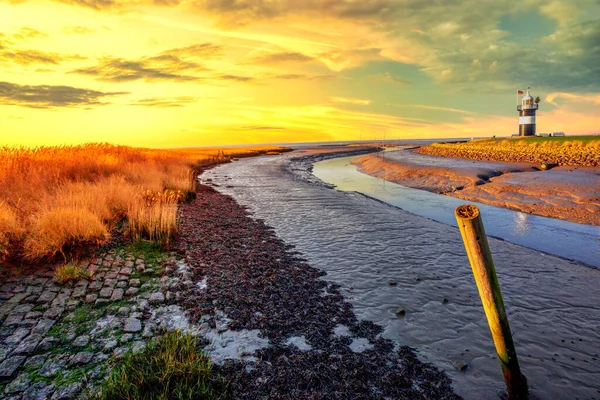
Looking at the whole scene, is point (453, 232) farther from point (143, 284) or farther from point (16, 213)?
point (16, 213)

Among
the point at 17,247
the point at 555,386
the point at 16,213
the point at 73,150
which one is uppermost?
the point at 73,150

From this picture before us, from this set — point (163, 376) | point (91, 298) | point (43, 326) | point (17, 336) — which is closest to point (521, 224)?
point (163, 376)

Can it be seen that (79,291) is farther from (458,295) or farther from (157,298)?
(458,295)

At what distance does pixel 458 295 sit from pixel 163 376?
23.5 ft

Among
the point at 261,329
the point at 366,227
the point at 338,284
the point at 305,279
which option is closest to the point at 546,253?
the point at 366,227

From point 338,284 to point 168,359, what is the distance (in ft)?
16.8

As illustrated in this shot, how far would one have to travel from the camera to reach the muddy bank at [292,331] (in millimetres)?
5293

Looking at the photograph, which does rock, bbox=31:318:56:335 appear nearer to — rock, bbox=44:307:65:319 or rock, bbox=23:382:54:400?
rock, bbox=44:307:65:319

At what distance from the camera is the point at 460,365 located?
19.4 feet

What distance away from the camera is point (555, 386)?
18.2 feet

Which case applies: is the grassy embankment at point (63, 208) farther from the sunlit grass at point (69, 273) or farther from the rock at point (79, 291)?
the rock at point (79, 291)

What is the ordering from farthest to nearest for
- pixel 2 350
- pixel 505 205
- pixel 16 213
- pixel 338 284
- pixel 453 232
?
pixel 505 205, pixel 453 232, pixel 16 213, pixel 338 284, pixel 2 350

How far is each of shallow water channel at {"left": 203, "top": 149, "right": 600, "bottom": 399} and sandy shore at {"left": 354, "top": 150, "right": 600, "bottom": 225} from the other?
3239mm

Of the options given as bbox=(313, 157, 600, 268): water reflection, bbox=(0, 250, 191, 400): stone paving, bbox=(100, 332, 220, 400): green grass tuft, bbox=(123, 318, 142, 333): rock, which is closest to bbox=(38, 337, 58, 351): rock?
bbox=(0, 250, 191, 400): stone paving
